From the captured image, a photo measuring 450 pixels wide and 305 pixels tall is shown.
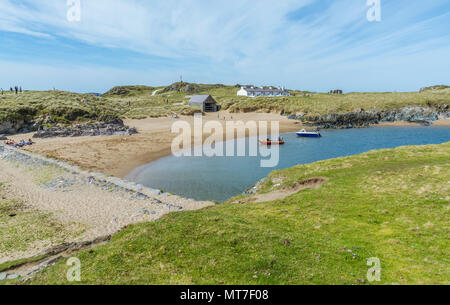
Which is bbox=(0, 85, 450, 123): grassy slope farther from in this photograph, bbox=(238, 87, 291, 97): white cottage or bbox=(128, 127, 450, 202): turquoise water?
bbox=(128, 127, 450, 202): turquoise water

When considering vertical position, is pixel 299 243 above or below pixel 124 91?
below

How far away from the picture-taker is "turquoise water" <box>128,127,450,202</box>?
3049 centimetres

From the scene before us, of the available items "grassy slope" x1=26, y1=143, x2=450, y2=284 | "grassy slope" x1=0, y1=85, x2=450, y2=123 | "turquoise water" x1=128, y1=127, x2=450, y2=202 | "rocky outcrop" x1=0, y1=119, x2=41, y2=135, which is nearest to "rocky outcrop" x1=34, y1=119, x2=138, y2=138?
"rocky outcrop" x1=0, y1=119, x2=41, y2=135

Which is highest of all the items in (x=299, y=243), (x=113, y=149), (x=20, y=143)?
(x=20, y=143)

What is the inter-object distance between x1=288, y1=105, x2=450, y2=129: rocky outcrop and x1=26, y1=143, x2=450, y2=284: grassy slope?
75.7m

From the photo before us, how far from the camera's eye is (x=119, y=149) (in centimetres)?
4775

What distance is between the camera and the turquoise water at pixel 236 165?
30.5 meters

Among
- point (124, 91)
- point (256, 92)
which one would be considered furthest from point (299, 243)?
point (124, 91)

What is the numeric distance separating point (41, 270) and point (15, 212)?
12211 mm

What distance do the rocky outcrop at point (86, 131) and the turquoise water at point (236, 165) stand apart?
24572 mm

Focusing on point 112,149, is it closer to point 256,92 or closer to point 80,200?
point 80,200

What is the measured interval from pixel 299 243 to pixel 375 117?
327 ft

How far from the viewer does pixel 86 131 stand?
58844mm

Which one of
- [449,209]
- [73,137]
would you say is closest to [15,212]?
[449,209]
